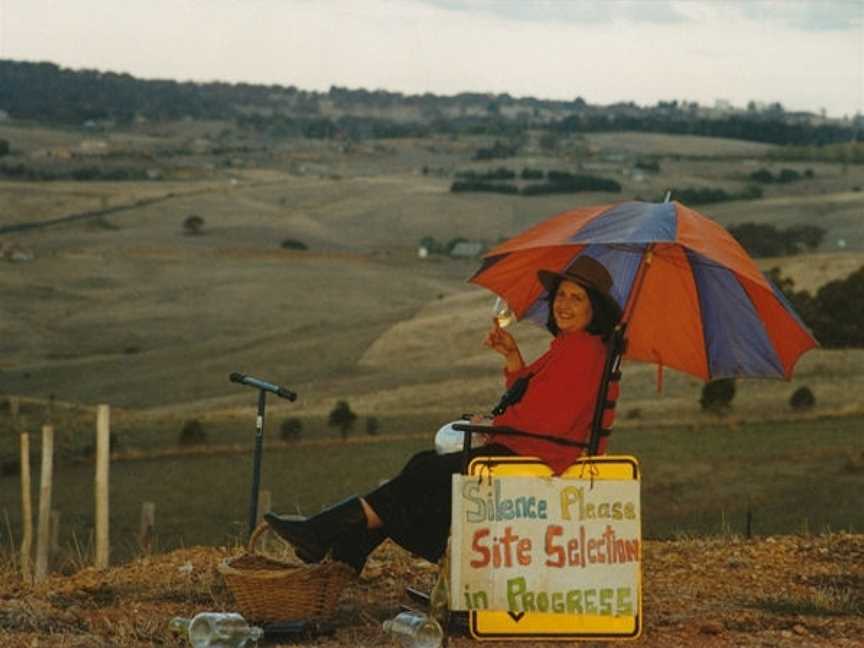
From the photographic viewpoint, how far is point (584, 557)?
6.50m

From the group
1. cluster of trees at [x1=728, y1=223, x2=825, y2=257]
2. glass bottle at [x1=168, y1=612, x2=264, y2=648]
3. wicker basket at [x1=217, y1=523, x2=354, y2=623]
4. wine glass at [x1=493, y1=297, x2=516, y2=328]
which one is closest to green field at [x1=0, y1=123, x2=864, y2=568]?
cluster of trees at [x1=728, y1=223, x2=825, y2=257]

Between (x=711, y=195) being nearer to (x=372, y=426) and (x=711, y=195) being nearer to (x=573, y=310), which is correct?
(x=372, y=426)

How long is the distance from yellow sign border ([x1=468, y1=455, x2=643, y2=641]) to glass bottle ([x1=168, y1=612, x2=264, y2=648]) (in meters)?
0.90

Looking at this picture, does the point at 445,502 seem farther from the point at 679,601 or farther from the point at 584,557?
the point at 679,601

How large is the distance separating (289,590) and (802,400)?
115ft

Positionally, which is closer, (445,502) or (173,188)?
(445,502)

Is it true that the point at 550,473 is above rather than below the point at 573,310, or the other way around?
below

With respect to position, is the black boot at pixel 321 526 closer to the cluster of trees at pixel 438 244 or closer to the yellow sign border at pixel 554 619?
the yellow sign border at pixel 554 619

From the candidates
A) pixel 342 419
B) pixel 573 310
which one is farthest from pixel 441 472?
pixel 342 419

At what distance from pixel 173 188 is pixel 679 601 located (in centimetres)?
15237

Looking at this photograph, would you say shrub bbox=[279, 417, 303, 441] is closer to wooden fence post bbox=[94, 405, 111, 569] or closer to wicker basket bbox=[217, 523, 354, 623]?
wooden fence post bbox=[94, 405, 111, 569]

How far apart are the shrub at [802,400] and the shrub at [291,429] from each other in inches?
498

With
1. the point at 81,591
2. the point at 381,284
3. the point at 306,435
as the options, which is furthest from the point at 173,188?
the point at 81,591

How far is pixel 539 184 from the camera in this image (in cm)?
15112
